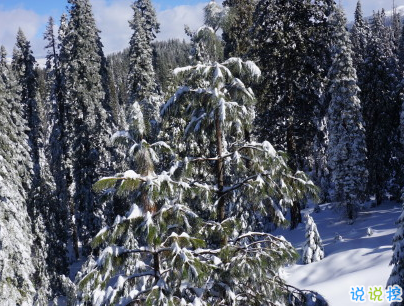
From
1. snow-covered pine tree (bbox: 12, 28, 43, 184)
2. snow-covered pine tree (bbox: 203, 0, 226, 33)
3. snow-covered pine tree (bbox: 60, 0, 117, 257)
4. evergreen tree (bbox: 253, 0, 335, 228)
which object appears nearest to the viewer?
snow-covered pine tree (bbox: 203, 0, 226, 33)

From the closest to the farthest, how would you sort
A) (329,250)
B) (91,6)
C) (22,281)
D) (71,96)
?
(22,281)
(329,250)
(71,96)
(91,6)

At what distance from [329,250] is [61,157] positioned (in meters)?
22.1

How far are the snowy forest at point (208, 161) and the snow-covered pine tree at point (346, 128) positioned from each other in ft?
0.26

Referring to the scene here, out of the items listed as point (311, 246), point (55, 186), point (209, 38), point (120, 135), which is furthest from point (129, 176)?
point (55, 186)

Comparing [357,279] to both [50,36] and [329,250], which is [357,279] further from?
[50,36]

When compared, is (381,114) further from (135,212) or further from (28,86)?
(28,86)

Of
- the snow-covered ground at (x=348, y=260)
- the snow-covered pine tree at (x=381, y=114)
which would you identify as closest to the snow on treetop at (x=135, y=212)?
the snow-covered ground at (x=348, y=260)

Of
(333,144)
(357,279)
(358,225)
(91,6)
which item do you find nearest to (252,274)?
(357,279)

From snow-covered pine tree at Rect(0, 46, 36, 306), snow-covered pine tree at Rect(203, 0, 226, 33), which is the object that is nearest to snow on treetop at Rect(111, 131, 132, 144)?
snow-covered pine tree at Rect(203, 0, 226, 33)

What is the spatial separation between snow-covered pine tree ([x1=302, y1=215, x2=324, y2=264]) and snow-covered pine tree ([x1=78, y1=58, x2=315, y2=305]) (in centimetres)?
1023

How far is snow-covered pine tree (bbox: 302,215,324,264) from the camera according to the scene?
55.9 ft

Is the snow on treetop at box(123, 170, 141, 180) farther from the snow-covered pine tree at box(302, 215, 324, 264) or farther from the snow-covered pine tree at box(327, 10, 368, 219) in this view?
the snow-covered pine tree at box(327, 10, 368, 219)

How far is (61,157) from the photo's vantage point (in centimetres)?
→ 3112

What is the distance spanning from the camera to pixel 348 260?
651 inches
